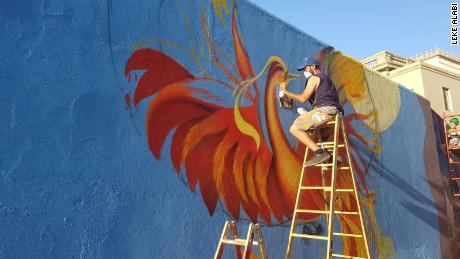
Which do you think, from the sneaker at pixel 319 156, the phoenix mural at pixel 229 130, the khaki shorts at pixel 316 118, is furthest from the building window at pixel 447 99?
the sneaker at pixel 319 156

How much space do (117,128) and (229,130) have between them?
142 centimetres

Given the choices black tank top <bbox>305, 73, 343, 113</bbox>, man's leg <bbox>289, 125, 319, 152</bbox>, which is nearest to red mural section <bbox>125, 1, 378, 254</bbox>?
man's leg <bbox>289, 125, 319, 152</bbox>

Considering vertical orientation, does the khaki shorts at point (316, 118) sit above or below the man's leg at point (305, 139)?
above

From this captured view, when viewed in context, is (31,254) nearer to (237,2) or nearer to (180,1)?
(180,1)

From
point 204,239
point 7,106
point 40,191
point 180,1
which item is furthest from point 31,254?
point 180,1

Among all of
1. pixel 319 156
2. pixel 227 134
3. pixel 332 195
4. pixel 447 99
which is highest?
pixel 447 99

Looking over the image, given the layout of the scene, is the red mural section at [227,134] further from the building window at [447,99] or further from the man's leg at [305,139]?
the building window at [447,99]

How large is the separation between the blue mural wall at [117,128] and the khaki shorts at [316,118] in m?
0.51

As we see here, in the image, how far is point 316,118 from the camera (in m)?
4.63

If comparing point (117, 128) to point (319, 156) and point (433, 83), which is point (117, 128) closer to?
point (319, 156)

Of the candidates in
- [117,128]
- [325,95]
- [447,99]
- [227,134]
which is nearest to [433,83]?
[447,99]

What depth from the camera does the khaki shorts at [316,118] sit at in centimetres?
459

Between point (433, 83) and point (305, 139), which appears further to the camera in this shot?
point (433, 83)

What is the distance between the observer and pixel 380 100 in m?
7.75
